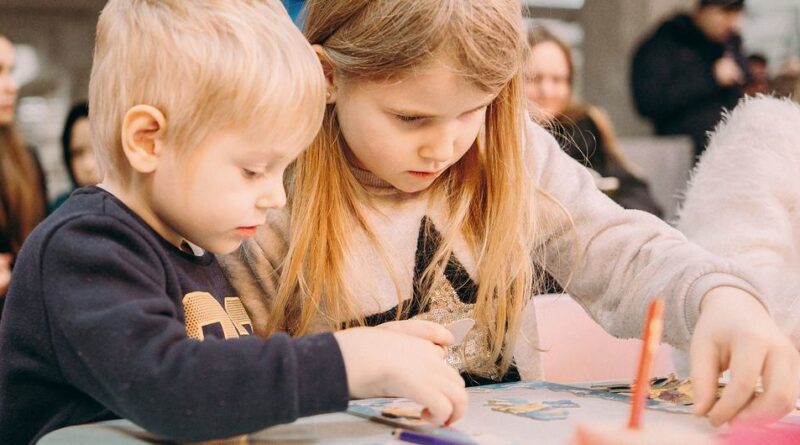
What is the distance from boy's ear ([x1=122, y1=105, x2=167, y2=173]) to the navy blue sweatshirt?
0.04 meters

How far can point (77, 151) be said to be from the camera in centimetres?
295

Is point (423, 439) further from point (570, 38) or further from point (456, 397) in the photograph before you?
point (570, 38)

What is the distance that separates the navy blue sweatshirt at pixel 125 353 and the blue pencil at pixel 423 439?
0.05m

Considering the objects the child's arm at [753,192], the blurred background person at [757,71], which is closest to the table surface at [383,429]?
the child's arm at [753,192]

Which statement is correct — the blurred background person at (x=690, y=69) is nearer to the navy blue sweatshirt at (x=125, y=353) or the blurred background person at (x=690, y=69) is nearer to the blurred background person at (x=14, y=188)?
the blurred background person at (x=14, y=188)

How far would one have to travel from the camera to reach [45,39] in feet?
11.1

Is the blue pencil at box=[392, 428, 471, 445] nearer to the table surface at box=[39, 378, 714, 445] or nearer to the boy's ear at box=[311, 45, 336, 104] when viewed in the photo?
the table surface at box=[39, 378, 714, 445]

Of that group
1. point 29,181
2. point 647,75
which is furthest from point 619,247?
point 647,75

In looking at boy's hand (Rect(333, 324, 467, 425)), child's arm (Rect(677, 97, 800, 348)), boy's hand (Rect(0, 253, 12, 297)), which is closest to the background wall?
boy's hand (Rect(0, 253, 12, 297))

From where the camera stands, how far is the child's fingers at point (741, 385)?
756mm

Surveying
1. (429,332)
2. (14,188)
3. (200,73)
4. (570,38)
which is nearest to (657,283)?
(429,332)

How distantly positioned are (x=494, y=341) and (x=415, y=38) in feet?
1.21

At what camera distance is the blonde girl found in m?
0.90

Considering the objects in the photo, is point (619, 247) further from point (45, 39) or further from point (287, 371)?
point (45, 39)
